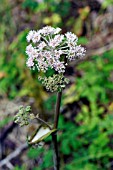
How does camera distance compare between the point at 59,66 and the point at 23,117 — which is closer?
the point at 59,66

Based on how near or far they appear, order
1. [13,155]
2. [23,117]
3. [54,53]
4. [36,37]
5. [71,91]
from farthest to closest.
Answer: [71,91]
[13,155]
[23,117]
[36,37]
[54,53]

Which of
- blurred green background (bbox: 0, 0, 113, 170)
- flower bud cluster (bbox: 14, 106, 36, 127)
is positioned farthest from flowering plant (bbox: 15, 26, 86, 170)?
blurred green background (bbox: 0, 0, 113, 170)

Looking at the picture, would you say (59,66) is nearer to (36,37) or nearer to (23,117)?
(36,37)

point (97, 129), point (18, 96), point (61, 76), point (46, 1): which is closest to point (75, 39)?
point (61, 76)

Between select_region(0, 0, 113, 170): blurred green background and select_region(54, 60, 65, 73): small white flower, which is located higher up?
select_region(0, 0, 113, 170): blurred green background

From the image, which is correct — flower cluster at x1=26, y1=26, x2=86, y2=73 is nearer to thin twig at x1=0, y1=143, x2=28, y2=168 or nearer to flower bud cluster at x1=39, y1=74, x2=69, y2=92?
flower bud cluster at x1=39, y1=74, x2=69, y2=92

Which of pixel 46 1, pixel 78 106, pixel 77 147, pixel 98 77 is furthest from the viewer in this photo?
pixel 46 1

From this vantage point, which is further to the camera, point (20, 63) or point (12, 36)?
point (12, 36)

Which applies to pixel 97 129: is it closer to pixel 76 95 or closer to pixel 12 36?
pixel 76 95

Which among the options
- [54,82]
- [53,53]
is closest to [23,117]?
[54,82]
